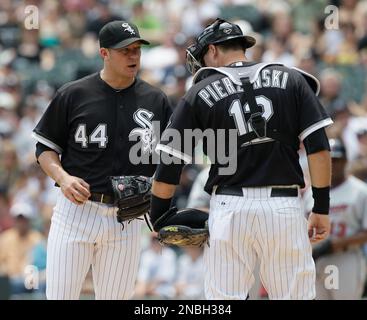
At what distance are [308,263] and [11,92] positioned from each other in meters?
9.90

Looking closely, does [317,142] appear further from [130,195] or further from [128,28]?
[128,28]

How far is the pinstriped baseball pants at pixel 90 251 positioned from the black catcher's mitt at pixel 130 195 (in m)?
0.12

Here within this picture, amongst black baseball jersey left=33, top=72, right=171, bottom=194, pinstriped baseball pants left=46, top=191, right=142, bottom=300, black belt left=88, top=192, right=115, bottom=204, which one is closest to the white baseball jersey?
pinstriped baseball pants left=46, top=191, right=142, bottom=300

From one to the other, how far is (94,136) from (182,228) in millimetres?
1090

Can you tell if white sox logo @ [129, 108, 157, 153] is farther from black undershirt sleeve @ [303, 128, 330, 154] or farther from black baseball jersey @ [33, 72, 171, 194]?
black undershirt sleeve @ [303, 128, 330, 154]

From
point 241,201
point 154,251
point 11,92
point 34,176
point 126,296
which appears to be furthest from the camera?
point 11,92

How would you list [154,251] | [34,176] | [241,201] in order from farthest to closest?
[34,176] → [154,251] → [241,201]

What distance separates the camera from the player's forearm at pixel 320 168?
5.57 m

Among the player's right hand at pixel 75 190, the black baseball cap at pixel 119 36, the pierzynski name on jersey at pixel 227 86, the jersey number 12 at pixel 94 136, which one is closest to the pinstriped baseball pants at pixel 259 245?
the pierzynski name on jersey at pixel 227 86

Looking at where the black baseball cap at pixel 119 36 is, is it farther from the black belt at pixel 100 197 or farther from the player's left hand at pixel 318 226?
the player's left hand at pixel 318 226

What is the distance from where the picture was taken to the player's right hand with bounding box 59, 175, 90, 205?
625 cm
